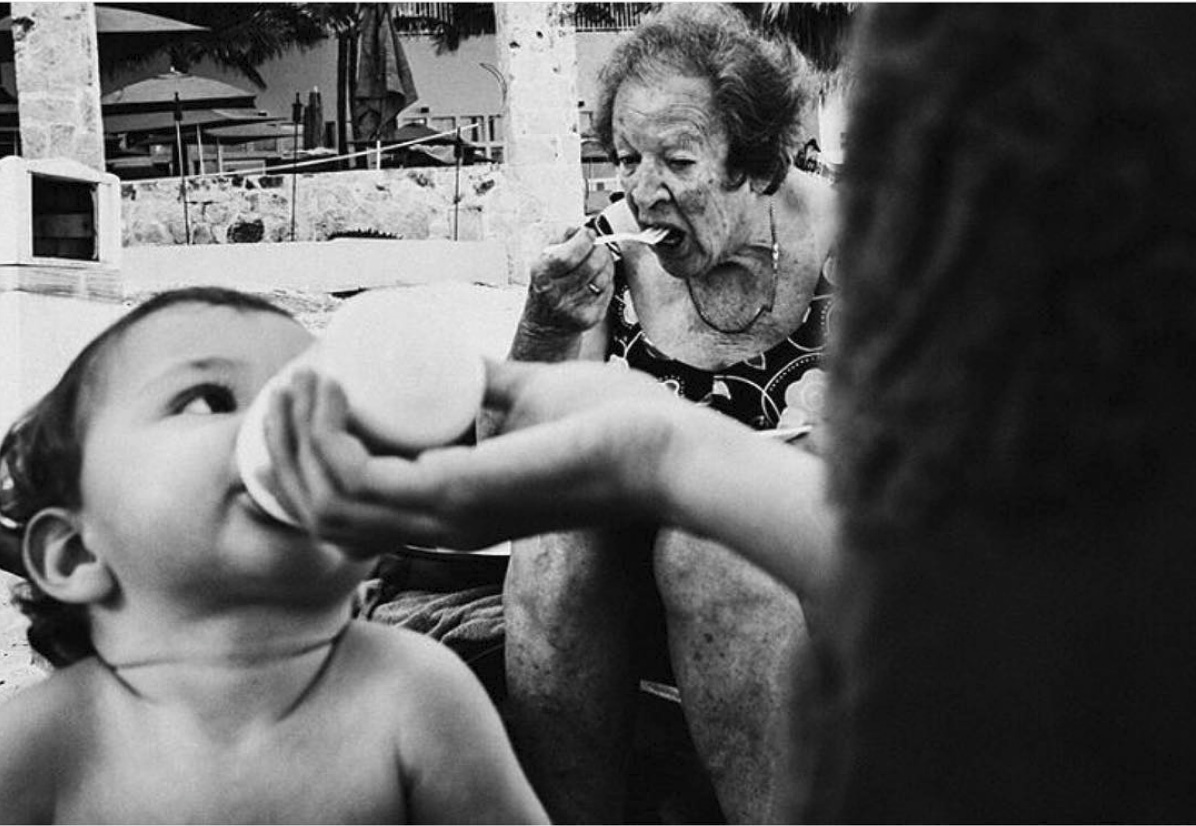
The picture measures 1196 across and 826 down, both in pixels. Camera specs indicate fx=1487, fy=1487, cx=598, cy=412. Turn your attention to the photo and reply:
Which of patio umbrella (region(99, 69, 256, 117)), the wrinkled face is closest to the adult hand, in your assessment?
the wrinkled face

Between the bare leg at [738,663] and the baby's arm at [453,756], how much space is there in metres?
0.61

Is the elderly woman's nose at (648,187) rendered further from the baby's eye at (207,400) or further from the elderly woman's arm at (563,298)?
the baby's eye at (207,400)

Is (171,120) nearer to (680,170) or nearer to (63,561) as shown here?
(680,170)

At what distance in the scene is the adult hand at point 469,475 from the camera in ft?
3.34

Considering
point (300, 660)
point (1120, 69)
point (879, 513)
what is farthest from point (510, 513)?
point (300, 660)

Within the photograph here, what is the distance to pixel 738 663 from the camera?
2.25m

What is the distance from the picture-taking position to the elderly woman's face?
2887mm

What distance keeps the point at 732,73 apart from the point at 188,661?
180 centimetres

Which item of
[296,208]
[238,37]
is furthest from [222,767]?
[238,37]

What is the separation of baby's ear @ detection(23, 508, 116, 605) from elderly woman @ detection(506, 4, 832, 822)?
36.0 inches

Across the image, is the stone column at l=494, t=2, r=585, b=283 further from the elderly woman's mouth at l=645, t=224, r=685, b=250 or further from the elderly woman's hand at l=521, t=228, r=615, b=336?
the elderly woman's hand at l=521, t=228, r=615, b=336

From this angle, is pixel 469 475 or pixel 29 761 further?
pixel 29 761

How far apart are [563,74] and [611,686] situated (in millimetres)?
8975

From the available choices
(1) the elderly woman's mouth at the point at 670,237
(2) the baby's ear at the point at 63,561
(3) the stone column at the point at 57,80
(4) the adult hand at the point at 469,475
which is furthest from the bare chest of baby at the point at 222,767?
(3) the stone column at the point at 57,80
